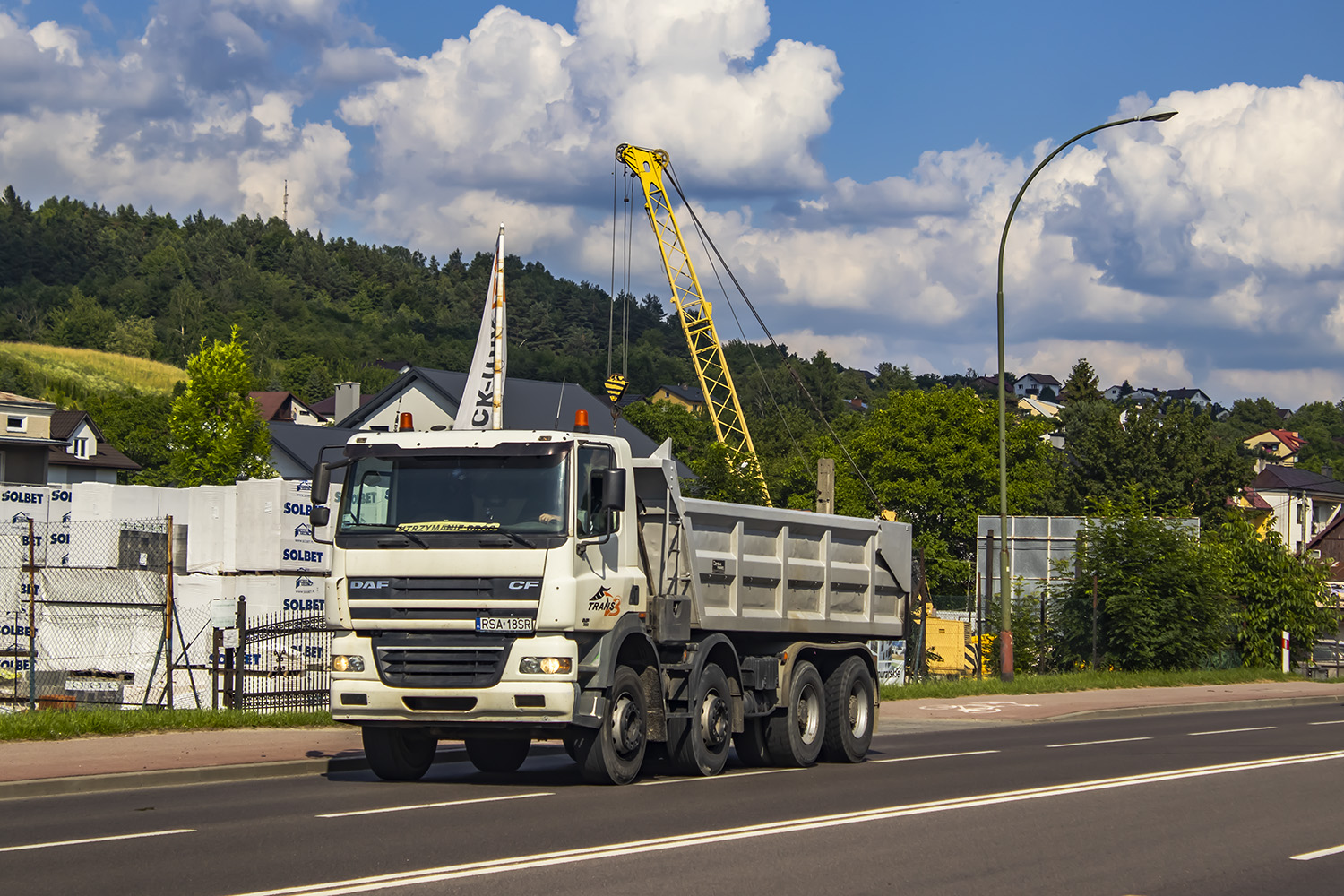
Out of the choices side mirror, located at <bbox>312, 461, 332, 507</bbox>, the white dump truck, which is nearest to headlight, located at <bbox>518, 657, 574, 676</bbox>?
the white dump truck

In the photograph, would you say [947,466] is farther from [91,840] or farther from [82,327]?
[82,327]

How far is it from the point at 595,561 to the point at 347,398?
85.8 meters

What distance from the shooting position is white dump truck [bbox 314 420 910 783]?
11.7 metres

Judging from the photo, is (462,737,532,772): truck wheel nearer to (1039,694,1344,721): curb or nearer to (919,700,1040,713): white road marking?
(919,700,1040,713): white road marking

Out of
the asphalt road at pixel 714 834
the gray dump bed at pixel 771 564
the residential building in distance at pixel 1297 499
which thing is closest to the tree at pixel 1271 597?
the gray dump bed at pixel 771 564

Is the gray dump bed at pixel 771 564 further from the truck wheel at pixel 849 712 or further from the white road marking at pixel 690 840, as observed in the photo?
the white road marking at pixel 690 840

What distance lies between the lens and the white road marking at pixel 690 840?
745cm

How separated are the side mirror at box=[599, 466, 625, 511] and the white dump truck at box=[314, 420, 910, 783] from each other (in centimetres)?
2

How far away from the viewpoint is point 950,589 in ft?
235

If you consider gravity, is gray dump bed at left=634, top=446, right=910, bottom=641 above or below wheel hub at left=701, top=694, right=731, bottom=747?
above

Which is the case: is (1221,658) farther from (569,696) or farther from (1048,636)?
(569,696)

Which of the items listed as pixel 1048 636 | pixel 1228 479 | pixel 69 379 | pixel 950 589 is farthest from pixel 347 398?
pixel 1048 636

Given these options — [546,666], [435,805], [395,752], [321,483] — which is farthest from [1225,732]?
[321,483]

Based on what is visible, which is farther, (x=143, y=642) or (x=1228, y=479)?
(x=1228, y=479)
